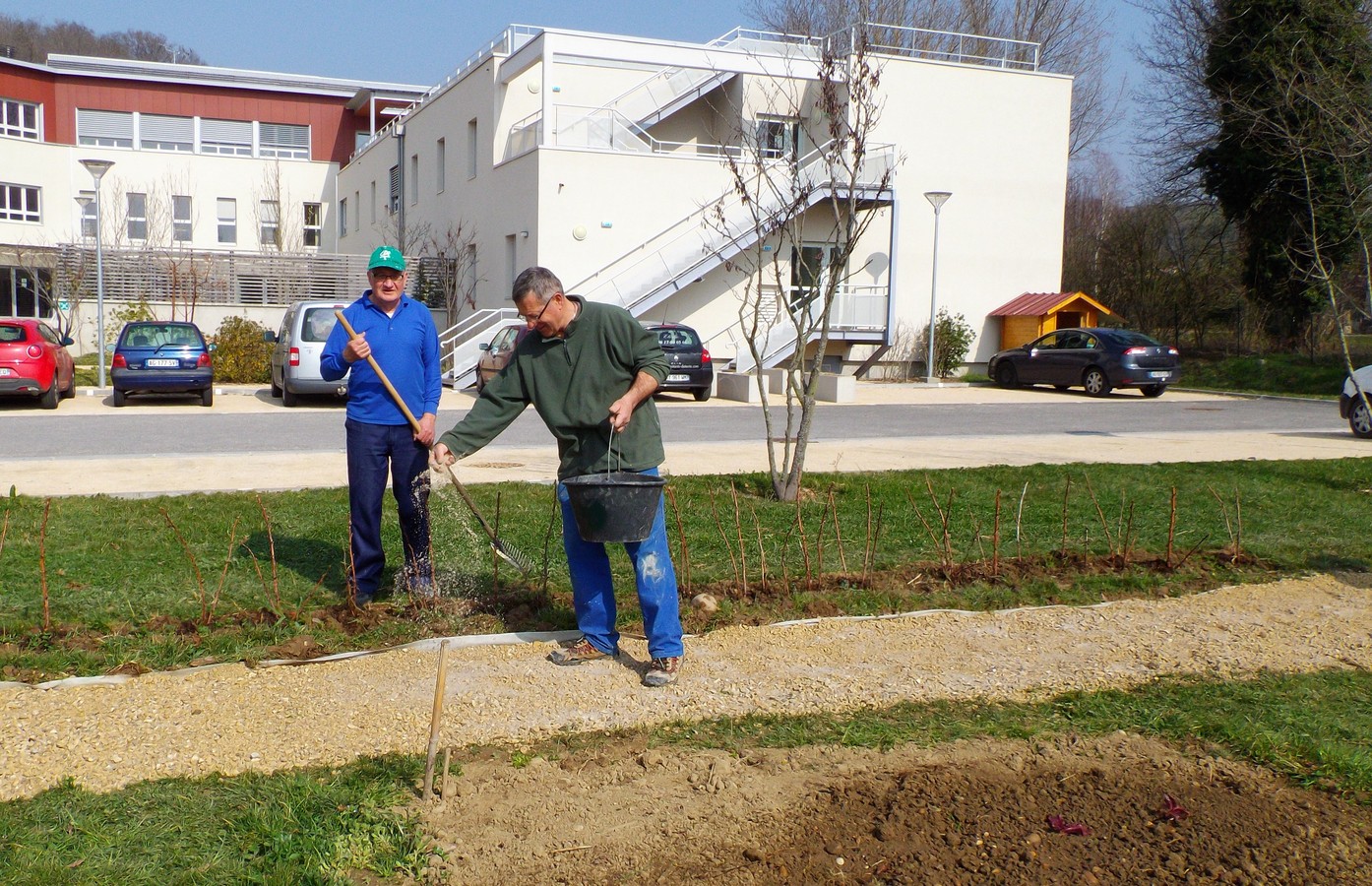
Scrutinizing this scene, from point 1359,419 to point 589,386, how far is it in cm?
1494

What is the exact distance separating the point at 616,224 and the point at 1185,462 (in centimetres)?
1779

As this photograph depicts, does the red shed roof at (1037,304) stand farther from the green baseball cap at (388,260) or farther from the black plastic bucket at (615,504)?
the black plastic bucket at (615,504)

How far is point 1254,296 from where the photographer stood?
29500 millimetres

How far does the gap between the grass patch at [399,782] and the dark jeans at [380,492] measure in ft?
7.40

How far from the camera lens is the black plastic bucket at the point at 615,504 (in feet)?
15.7

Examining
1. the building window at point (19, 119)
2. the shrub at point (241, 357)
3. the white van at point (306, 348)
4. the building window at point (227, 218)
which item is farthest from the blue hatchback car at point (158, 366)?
the building window at point (19, 119)

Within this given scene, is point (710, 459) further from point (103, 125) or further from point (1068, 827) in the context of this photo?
point (103, 125)

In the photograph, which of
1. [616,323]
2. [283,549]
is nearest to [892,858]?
[616,323]

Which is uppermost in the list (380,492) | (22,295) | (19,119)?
(19,119)

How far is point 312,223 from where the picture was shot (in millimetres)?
48656

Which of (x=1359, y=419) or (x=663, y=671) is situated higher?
(x=1359, y=419)

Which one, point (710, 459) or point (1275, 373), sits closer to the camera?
point (710, 459)

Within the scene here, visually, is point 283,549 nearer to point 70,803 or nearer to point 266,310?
point 70,803

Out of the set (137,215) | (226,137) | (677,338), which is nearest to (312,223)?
(226,137)
